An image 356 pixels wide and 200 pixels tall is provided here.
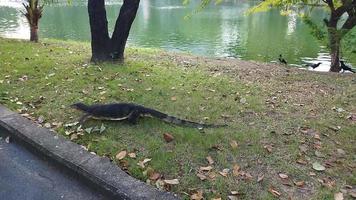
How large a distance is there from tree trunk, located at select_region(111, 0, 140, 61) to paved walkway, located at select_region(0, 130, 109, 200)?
4087mm

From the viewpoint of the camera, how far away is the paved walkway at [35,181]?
314 centimetres

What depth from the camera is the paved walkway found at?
3.14 meters

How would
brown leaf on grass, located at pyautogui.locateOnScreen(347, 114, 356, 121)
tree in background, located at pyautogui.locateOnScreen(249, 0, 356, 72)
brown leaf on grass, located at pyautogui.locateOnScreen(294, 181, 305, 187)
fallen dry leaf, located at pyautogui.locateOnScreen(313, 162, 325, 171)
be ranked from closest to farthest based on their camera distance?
brown leaf on grass, located at pyautogui.locateOnScreen(294, 181, 305, 187)
fallen dry leaf, located at pyautogui.locateOnScreen(313, 162, 325, 171)
brown leaf on grass, located at pyautogui.locateOnScreen(347, 114, 356, 121)
tree in background, located at pyautogui.locateOnScreen(249, 0, 356, 72)

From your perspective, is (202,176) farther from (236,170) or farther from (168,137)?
(168,137)

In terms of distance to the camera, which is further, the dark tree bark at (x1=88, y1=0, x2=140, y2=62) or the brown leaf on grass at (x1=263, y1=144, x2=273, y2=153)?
the dark tree bark at (x1=88, y1=0, x2=140, y2=62)

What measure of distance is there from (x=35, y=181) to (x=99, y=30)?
4.59 metres

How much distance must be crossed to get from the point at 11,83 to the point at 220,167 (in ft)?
13.4

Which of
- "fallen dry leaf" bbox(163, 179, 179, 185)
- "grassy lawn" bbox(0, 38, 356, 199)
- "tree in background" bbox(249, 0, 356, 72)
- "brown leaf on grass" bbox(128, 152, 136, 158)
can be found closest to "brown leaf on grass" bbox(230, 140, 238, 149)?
"grassy lawn" bbox(0, 38, 356, 199)

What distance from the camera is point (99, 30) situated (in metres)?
7.39

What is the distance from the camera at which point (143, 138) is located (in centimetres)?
399

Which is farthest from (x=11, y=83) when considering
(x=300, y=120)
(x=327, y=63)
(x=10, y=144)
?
(x=327, y=63)

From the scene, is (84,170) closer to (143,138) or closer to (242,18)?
(143,138)

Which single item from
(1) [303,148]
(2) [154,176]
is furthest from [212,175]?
(1) [303,148]

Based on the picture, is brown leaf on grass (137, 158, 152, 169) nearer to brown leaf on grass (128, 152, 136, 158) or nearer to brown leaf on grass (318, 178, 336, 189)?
brown leaf on grass (128, 152, 136, 158)
